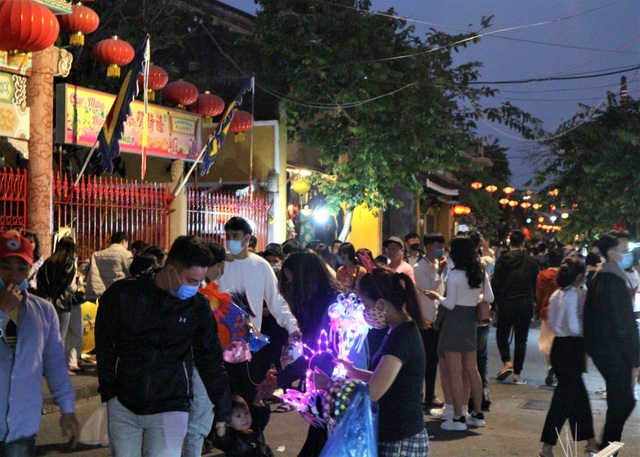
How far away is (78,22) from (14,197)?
3332mm

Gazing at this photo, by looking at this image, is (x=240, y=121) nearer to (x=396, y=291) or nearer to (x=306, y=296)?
(x=306, y=296)

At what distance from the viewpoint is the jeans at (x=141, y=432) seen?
4234 millimetres

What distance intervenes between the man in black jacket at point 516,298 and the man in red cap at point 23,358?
27.0 ft

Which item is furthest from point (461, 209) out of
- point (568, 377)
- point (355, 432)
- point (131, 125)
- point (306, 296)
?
point (355, 432)

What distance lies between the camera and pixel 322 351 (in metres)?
5.59

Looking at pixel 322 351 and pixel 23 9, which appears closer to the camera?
pixel 322 351

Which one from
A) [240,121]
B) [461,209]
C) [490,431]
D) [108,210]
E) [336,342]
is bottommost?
[490,431]

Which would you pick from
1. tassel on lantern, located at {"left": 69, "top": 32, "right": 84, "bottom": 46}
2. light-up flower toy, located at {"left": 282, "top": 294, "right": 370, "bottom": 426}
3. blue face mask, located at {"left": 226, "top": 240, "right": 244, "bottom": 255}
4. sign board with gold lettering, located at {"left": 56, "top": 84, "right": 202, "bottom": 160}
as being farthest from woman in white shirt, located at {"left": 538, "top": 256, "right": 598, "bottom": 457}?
tassel on lantern, located at {"left": 69, "top": 32, "right": 84, "bottom": 46}

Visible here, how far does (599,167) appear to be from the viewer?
75.9ft

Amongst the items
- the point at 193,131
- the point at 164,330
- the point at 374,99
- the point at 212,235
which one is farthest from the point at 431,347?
the point at 374,99

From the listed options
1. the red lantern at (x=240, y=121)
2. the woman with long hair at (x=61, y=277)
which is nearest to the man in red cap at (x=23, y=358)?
the woman with long hair at (x=61, y=277)

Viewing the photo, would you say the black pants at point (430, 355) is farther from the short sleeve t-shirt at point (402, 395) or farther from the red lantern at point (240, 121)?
the red lantern at point (240, 121)

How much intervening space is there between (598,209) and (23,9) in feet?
59.9

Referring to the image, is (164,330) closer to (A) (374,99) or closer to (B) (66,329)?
(B) (66,329)
